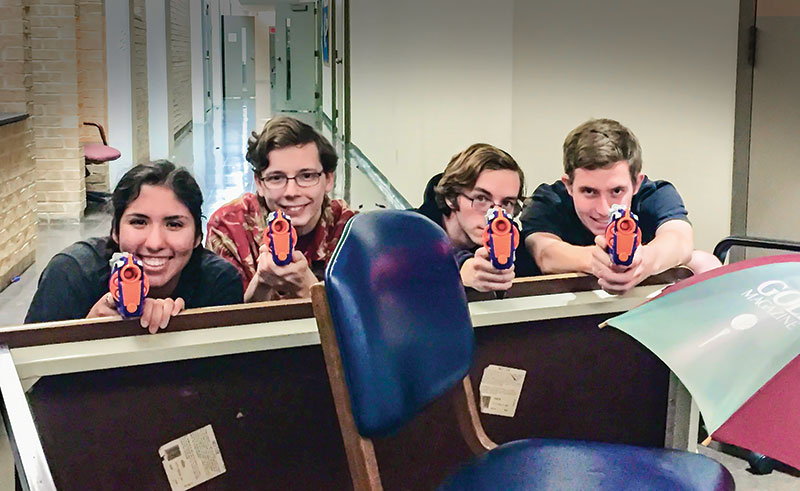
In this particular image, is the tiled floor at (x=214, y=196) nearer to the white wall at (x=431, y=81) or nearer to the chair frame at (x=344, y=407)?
the white wall at (x=431, y=81)

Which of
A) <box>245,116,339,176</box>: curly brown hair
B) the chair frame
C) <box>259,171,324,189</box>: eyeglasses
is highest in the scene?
<box>245,116,339,176</box>: curly brown hair

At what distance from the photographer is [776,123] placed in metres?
2.92

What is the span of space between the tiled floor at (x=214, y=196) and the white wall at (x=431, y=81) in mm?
396

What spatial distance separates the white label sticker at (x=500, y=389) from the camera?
1675 millimetres

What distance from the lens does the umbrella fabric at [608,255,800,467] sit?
976 millimetres

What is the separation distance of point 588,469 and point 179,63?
1290 centimetres

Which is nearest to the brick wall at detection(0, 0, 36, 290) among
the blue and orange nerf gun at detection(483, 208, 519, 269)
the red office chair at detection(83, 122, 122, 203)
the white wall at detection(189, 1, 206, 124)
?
the red office chair at detection(83, 122, 122, 203)

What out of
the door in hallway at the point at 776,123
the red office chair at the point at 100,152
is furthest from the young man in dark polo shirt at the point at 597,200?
the red office chair at the point at 100,152

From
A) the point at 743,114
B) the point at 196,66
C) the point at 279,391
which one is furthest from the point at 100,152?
the point at 196,66

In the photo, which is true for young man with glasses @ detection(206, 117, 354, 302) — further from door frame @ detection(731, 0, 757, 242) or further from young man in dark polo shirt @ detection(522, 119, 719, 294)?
door frame @ detection(731, 0, 757, 242)

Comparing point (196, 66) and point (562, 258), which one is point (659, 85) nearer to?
point (562, 258)

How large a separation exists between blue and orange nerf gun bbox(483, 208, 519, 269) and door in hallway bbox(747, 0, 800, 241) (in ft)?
5.66

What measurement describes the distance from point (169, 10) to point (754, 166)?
376 inches

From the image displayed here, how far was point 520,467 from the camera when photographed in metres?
1.29
